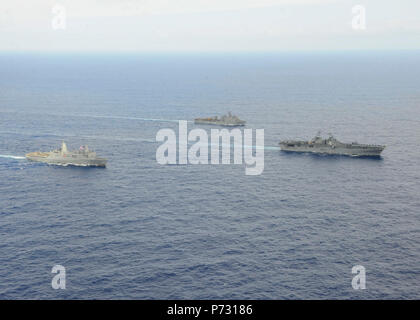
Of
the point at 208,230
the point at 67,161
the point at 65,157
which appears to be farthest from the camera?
the point at 67,161

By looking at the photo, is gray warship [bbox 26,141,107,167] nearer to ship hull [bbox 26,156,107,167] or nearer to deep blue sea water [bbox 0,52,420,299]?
ship hull [bbox 26,156,107,167]

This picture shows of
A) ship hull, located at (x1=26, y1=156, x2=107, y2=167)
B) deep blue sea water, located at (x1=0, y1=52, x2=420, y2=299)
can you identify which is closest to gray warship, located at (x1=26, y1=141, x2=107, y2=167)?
ship hull, located at (x1=26, y1=156, x2=107, y2=167)

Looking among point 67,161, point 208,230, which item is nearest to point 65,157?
point 67,161

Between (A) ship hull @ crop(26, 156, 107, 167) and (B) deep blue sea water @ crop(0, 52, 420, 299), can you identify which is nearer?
(B) deep blue sea water @ crop(0, 52, 420, 299)

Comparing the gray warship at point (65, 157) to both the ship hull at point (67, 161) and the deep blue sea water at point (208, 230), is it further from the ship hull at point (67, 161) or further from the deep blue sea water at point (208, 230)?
the deep blue sea water at point (208, 230)

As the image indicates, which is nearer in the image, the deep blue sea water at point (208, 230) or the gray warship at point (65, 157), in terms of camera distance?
the deep blue sea water at point (208, 230)

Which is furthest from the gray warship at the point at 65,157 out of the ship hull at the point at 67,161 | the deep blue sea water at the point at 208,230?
the deep blue sea water at the point at 208,230

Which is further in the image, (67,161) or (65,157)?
(67,161)

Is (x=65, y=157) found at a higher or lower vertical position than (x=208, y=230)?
higher

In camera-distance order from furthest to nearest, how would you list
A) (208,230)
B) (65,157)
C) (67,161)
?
(67,161)
(65,157)
(208,230)

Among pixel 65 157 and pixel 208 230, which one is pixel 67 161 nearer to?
pixel 65 157
